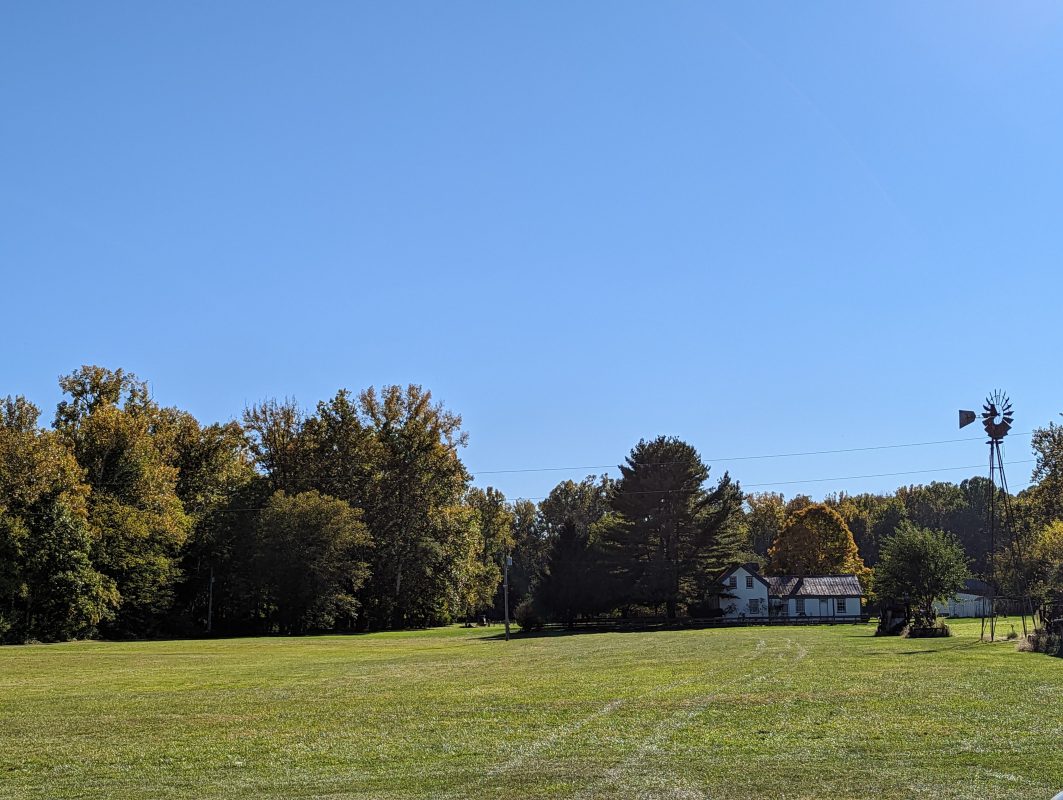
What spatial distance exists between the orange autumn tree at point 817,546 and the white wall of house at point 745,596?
14077 mm

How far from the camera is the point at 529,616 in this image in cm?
7669

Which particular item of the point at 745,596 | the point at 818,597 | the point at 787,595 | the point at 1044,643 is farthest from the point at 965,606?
the point at 1044,643

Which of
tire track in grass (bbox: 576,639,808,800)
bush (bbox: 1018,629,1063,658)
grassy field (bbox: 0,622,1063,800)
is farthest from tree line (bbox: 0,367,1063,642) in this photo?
tire track in grass (bbox: 576,639,808,800)

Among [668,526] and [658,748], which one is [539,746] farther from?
[668,526]

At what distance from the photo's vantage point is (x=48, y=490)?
191ft

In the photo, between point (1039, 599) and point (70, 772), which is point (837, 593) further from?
point (70, 772)

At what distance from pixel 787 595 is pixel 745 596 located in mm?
3527

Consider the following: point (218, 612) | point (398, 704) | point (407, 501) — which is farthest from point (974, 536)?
point (398, 704)

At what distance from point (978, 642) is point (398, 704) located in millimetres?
30958

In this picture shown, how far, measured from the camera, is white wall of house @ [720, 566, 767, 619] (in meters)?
87.6

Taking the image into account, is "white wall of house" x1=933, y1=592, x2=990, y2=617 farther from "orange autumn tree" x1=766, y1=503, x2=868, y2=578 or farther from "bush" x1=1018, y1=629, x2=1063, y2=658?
"bush" x1=1018, y1=629, x2=1063, y2=658

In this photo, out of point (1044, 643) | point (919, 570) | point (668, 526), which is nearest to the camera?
point (1044, 643)

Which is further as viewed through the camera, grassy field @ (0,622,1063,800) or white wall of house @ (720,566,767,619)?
white wall of house @ (720,566,767,619)

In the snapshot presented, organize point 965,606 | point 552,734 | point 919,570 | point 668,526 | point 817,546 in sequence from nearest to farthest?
point 552,734
point 919,570
point 668,526
point 817,546
point 965,606
